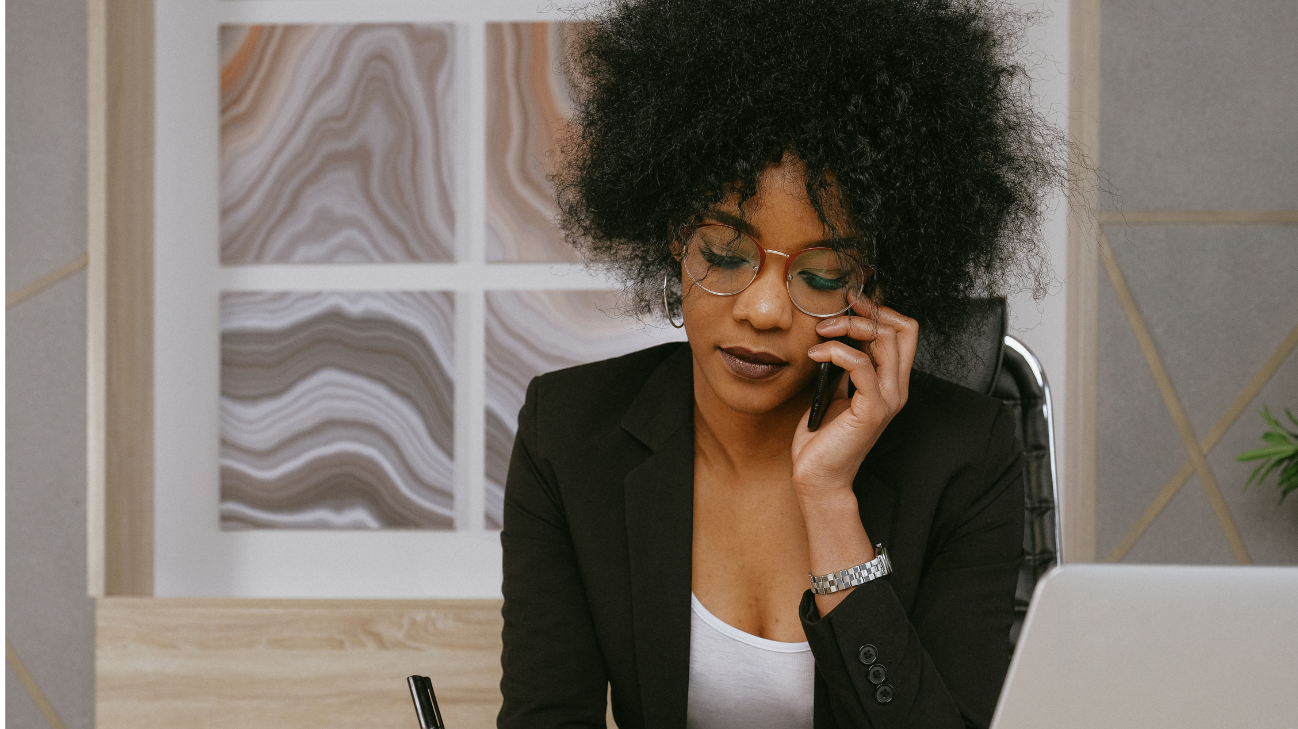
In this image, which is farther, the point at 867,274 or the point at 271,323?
the point at 271,323

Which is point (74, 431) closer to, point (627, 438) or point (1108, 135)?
point (627, 438)

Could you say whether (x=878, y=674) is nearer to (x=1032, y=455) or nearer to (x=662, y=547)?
(x=662, y=547)

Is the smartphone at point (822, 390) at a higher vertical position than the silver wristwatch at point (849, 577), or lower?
higher

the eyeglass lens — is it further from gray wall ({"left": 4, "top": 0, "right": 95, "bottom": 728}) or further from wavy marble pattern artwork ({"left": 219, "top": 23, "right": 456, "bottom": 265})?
gray wall ({"left": 4, "top": 0, "right": 95, "bottom": 728})

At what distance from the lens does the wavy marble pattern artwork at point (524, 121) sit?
2.51 metres

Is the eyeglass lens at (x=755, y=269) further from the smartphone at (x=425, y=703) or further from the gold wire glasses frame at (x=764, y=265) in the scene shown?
the smartphone at (x=425, y=703)

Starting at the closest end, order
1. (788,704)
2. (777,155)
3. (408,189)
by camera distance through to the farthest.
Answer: (777,155), (788,704), (408,189)

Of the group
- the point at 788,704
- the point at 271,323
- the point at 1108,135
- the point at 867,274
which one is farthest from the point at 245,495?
the point at 1108,135

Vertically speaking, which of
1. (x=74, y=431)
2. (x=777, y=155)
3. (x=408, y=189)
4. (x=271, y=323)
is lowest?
(x=74, y=431)

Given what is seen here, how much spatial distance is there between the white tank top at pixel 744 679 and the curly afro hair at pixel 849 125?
49cm

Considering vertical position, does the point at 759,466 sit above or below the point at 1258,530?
above

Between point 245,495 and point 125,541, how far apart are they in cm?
32

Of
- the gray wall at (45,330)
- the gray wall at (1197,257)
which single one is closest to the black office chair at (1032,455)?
the gray wall at (1197,257)

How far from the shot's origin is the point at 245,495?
260cm
